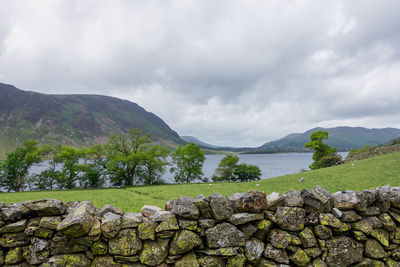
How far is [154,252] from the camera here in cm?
395

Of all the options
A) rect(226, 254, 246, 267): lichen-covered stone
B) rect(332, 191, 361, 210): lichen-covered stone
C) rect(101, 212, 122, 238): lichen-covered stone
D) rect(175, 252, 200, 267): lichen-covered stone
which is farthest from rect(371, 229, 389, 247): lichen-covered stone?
rect(101, 212, 122, 238): lichen-covered stone

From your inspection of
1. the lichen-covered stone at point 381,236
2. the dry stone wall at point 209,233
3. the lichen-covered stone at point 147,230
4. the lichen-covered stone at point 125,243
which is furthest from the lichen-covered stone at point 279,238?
the lichen-covered stone at point 125,243

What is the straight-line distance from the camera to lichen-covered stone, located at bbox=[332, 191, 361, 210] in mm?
4542

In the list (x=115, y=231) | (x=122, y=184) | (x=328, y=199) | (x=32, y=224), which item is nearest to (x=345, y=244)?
(x=328, y=199)

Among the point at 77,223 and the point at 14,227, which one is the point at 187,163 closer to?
the point at 14,227

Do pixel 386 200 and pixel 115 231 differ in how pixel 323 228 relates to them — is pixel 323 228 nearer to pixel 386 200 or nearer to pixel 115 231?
pixel 386 200

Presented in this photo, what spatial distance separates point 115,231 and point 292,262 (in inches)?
151

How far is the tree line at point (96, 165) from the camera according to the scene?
35.7 meters

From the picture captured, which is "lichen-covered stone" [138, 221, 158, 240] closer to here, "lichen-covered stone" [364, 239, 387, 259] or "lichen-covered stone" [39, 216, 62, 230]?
"lichen-covered stone" [39, 216, 62, 230]

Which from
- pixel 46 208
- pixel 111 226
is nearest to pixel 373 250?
pixel 111 226

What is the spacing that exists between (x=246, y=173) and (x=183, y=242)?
1755 inches

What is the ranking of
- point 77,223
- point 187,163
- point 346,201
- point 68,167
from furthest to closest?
point 187,163
point 68,167
point 346,201
point 77,223

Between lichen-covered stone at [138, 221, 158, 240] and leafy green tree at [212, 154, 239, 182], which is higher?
lichen-covered stone at [138, 221, 158, 240]

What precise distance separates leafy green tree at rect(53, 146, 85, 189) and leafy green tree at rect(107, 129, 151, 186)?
5.69 metres
